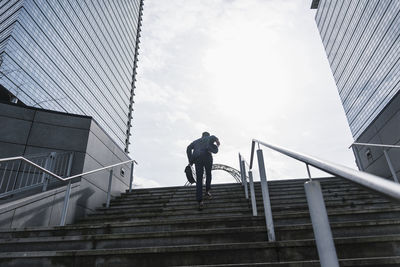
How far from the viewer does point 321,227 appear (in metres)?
1.24

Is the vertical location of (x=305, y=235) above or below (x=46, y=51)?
below

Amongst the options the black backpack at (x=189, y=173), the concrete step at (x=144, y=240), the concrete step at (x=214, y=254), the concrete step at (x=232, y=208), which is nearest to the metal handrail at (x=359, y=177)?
the concrete step at (x=214, y=254)

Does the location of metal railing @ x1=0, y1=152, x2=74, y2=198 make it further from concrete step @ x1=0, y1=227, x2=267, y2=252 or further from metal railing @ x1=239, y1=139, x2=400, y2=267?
metal railing @ x1=239, y1=139, x2=400, y2=267

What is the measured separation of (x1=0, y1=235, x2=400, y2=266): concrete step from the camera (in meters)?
2.32

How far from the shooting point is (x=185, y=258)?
2510mm

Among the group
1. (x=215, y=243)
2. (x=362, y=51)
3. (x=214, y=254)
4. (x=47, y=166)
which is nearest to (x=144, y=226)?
(x=215, y=243)

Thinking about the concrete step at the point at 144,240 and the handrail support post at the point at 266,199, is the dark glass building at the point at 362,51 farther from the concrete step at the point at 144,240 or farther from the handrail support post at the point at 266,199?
the concrete step at the point at 144,240

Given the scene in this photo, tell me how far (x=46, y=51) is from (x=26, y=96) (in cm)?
1121

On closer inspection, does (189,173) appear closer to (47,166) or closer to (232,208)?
(232,208)

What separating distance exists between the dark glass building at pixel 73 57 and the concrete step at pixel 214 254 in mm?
50424

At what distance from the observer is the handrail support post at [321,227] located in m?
1.17

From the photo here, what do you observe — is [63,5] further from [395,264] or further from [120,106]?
[395,264]

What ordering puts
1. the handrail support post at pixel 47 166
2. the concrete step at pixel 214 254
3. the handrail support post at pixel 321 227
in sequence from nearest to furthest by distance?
the handrail support post at pixel 321 227
the concrete step at pixel 214 254
the handrail support post at pixel 47 166

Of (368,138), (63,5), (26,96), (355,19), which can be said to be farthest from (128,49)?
(368,138)
